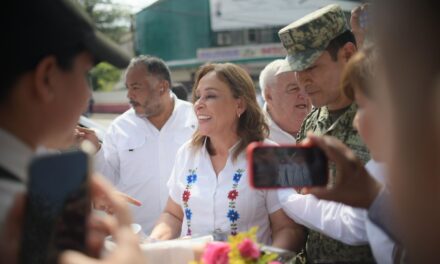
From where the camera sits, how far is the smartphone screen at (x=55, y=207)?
857 millimetres

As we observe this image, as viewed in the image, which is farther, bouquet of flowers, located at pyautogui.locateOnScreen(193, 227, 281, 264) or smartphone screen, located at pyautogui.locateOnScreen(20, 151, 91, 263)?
bouquet of flowers, located at pyautogui.locateOnScreen(193, 227, 281, 264)

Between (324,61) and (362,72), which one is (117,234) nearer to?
(362,72)

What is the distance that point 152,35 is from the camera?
20.5 meters

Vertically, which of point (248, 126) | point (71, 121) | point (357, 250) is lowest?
point (357, 250)

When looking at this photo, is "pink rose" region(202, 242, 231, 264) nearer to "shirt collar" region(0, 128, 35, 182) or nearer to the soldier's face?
"shirt collar" region(0, 128, 35, 182)

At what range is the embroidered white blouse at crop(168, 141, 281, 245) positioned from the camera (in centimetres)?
214

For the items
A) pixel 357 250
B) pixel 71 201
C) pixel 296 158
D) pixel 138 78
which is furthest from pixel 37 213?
pixel 138 78

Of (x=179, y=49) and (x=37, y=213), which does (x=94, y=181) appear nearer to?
(x=37, y=213)

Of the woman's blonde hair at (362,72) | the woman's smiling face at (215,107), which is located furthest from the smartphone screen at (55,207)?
the woman's smiling face at (215,107)

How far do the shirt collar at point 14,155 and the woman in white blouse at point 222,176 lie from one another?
1.24 m

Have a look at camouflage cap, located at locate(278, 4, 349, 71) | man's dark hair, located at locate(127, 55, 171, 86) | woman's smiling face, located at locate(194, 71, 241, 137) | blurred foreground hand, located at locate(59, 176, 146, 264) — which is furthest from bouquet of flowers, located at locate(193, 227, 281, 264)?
man's dark hair, located at locate(127, 55, 171, 86)

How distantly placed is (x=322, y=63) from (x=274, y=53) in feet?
64.9

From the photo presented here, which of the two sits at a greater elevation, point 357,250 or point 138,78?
point 138,78

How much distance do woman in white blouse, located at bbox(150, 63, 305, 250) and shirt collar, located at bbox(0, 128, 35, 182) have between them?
4.06 ft
